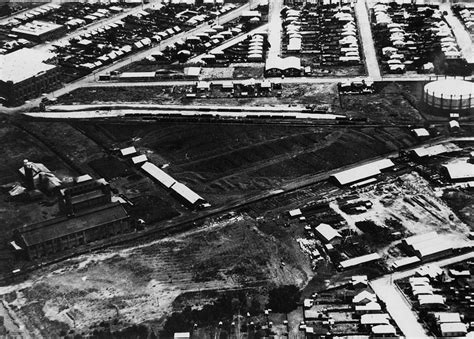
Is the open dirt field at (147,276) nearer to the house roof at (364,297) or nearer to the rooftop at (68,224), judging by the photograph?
the rooftop at (68,224)

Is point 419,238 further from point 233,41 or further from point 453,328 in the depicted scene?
point 233,41

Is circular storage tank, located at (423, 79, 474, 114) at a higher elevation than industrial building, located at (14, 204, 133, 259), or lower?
lower

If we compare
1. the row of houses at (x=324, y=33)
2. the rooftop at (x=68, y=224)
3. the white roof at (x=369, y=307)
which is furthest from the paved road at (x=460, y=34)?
the rooftop at (x=68, y=224)

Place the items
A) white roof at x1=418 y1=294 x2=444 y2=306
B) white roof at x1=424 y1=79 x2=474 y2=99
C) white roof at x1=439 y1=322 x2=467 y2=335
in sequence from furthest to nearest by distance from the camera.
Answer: white roof at x1=424 y1=79 x2=474 y2=99 < white roof at x1=418 y1=294 x2=444 y2=306 < white roof at x1=439 y1=322 x2=467 y2=335

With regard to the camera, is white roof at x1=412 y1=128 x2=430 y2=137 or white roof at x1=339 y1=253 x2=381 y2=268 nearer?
white roof at x1=339 y1=253 x2=381 y2=268

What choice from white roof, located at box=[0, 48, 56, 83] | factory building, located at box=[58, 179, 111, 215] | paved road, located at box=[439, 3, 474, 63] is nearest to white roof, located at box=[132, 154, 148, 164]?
factory building, located at box=[58, 179, 111, 215]

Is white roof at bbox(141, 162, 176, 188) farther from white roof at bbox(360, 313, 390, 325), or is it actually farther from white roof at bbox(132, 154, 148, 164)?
white roof at bbox(360, 313, 390, 325)

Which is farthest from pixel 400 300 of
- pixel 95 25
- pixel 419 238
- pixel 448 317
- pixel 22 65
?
pixel 95 25

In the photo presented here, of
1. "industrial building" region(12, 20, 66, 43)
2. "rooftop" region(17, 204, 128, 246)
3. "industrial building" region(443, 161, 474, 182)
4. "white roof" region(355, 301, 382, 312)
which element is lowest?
"industrial building" region(12, 20, 66, 43)
